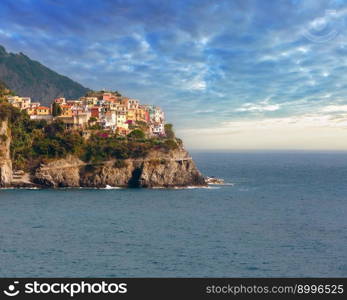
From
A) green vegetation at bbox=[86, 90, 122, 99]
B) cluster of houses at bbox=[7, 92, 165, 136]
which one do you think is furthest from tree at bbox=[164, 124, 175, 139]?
green vegetation at bbox=[86, 90, 122, 99]

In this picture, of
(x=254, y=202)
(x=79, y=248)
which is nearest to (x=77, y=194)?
Answer: (x=254, y=202)

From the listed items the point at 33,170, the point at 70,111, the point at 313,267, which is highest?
the point at 70,111

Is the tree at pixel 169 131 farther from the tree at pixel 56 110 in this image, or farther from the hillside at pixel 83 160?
the tree at pixel 56 110

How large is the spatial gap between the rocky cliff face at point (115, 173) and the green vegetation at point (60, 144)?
156 centimetres

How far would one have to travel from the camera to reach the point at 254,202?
95250 mm

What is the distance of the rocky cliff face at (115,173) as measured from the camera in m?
117

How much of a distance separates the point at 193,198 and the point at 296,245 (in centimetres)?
4240

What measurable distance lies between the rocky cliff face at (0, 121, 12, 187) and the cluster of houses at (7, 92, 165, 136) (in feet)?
55.9

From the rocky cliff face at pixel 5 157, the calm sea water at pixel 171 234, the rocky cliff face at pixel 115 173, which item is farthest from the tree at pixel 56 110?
the calm sea water at pixel 171 234

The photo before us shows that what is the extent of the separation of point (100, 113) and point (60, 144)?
2426 centimetres

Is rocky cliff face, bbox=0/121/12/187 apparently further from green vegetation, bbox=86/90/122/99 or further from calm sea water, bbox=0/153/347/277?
green vegetation, bbox=86/90/122/99

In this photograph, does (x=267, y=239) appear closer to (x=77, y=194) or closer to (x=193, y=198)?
(x=193, y=198)

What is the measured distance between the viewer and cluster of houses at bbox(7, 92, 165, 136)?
13775 cm

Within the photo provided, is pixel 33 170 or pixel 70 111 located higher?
pixel 70 111
